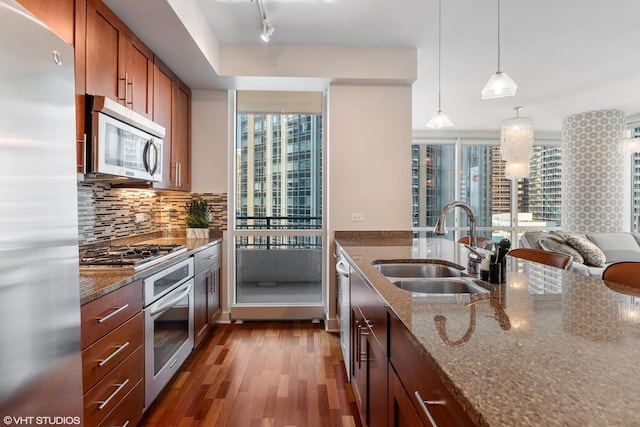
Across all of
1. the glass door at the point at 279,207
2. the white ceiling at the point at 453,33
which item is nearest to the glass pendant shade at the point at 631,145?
the white ceiling at the point at 453,33

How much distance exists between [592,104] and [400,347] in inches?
222

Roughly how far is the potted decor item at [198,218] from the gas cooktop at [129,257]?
0.90m

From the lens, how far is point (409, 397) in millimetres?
987

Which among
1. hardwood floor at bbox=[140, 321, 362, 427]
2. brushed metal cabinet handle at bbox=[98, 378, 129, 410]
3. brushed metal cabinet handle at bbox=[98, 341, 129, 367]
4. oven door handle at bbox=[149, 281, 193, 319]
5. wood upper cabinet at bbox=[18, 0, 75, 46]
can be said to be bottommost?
hardwood floor at bbox=[140, 321, 362, 427]

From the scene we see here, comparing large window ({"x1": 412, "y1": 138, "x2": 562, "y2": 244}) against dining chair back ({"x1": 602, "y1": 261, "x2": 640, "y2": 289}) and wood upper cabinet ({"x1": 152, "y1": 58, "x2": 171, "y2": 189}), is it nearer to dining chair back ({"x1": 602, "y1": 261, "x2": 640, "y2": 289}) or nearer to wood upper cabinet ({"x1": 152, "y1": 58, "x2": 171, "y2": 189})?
wood upper cabinet ({"x1": 152, "y1": 58, "x2": 171, "y2": 189})

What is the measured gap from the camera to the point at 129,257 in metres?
2.05

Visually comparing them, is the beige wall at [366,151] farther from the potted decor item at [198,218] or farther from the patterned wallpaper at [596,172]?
the patterned wallpaper at [596,172]

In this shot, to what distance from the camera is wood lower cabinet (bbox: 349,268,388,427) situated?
1327 mm

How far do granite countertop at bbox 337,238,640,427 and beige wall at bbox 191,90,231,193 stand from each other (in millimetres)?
2673

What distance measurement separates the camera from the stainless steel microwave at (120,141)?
6.17 ft

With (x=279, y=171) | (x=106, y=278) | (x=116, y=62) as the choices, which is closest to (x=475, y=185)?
(x=279, y=171)

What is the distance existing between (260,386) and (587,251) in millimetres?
4102

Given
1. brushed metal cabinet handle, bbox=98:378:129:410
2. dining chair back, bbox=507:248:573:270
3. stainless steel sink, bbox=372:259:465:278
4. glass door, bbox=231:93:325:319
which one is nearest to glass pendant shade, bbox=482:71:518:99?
→ dining chair back, bbox=507:248:573:270

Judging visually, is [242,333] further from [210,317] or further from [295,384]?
[295,384]
